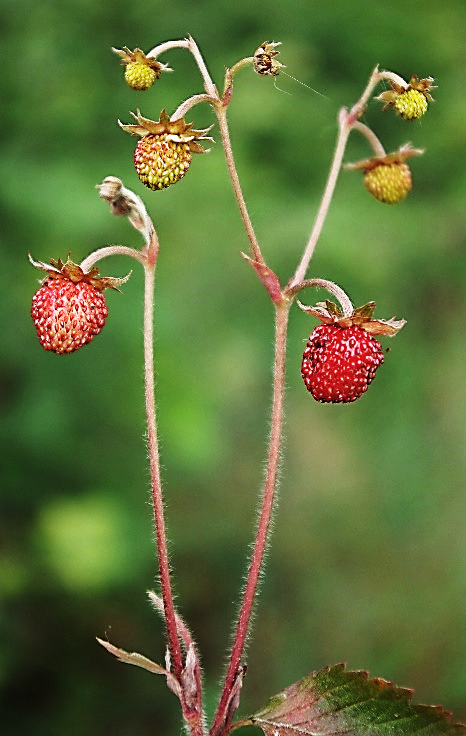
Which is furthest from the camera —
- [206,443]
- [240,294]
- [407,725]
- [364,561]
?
[364,561]

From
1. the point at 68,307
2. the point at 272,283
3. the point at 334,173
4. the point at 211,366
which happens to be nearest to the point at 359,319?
the point at 272,283

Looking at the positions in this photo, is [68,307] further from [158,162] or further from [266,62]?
[266,62]

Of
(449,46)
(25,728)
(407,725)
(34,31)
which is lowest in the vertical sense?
(407,725)

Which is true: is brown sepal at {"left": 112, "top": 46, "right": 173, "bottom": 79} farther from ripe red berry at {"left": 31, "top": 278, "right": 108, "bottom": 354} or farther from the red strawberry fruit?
the red strawberry fruit

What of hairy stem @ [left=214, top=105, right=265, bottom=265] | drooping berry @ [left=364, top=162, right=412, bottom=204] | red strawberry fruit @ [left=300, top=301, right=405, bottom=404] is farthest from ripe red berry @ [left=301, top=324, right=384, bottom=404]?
drooping berry @ [left=364, top=162, right=412, bottom=204]

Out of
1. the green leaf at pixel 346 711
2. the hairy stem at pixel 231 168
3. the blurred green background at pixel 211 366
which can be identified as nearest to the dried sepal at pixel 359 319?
the hairy stem at pixel 231 168

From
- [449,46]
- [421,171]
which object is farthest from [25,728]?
[449,46]

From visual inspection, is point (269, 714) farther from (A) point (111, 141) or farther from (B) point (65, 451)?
(A) point (111, 141)
